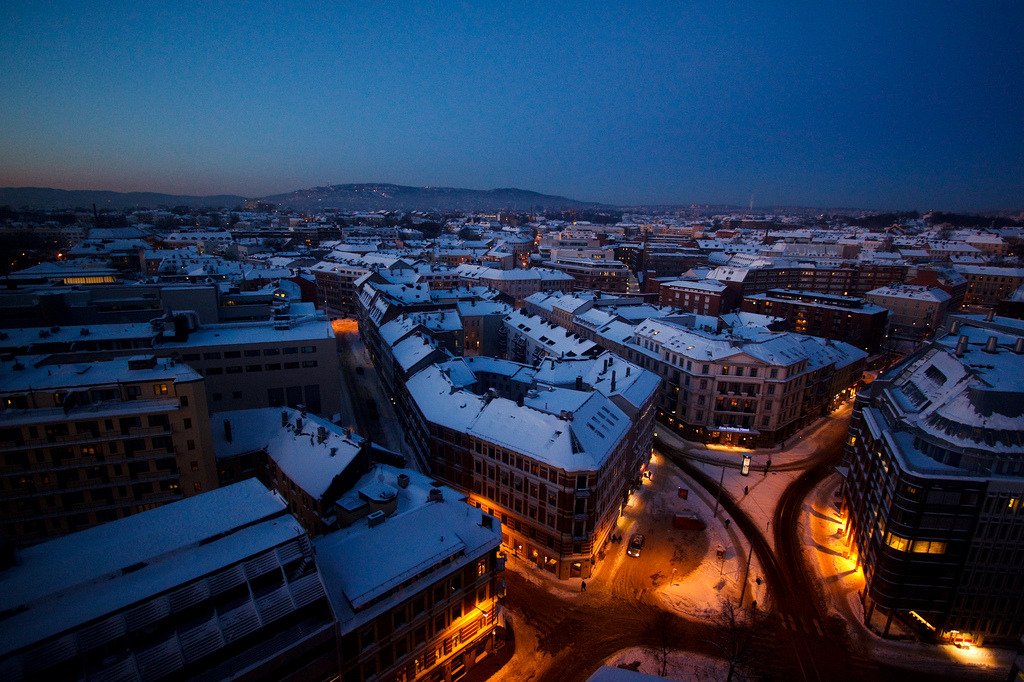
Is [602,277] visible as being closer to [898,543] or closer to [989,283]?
[989,283]

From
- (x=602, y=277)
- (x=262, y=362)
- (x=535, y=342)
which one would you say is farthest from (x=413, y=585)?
(x=602, y=277)

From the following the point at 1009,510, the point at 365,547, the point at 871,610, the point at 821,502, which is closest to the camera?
the point at 365,547

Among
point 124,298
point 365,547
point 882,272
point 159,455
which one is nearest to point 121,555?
point 365,547

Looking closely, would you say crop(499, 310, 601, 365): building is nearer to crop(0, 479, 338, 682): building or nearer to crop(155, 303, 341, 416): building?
crop(155, 303, 341, 416): building

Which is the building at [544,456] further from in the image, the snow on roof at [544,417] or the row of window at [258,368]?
the row of window at [258,368]

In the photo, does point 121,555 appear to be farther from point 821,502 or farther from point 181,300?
point 821,502

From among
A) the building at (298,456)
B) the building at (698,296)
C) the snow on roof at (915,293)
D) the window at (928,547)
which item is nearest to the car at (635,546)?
the window at (928,547)
